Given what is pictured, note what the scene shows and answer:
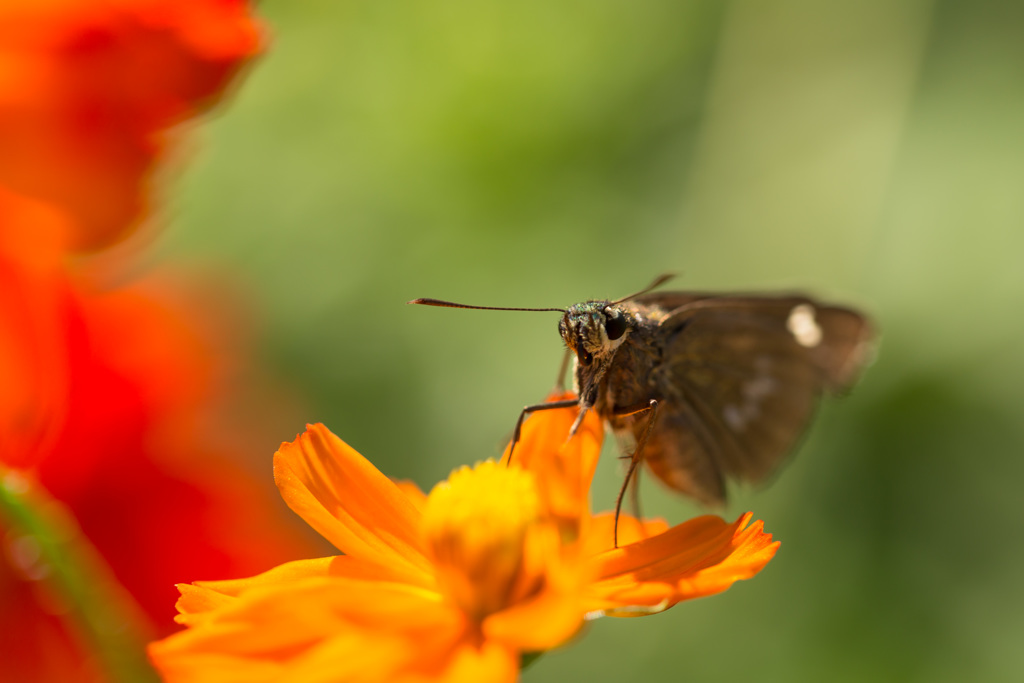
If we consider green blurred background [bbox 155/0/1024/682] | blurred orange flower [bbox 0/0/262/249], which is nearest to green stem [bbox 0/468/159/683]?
blurred orange flower [bbox 0/0/262/249]

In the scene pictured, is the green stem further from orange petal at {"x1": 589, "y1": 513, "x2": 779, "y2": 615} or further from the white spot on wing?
the white spot on wing

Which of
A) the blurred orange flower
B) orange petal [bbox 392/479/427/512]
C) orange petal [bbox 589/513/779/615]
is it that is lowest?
orange petal [bbox 392/479/427/512]

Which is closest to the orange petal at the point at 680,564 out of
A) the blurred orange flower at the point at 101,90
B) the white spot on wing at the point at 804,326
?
the blurred orange flower at the point at 101,90

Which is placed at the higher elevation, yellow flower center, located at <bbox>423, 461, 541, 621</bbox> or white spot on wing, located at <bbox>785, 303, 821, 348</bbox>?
white spot on wing, located at <bbox>785, 303, 821, 348</bbox>

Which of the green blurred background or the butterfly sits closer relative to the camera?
the butterfly

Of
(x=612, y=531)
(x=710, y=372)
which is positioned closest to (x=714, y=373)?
(x=710, y=372)

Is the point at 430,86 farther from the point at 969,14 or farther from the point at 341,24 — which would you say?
the point at 969,14

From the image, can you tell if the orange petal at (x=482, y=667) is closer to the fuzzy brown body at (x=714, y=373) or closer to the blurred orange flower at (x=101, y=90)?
the fuzzy brown body at (x=714, y=373)
